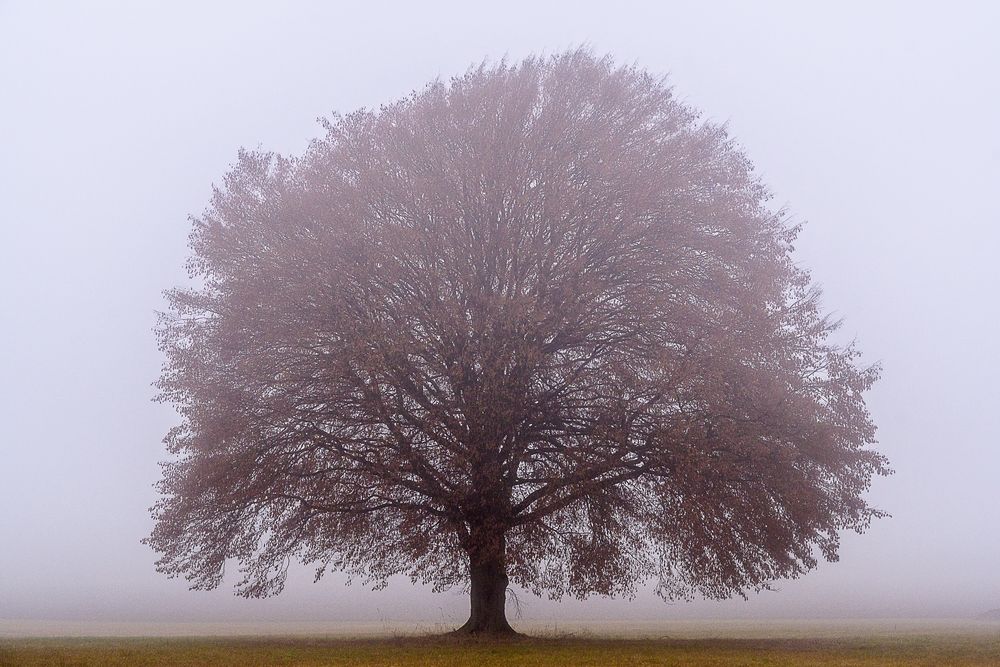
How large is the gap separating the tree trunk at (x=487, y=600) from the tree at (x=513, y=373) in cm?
6

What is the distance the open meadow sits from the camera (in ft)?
53.9

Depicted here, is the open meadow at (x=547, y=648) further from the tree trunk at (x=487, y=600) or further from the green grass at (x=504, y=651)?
the tree trunk at (x=487, y=600)

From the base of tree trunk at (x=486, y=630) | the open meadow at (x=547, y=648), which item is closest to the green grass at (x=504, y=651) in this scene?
the open meadow at (x=547, y=648)

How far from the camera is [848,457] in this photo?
71.1 feet

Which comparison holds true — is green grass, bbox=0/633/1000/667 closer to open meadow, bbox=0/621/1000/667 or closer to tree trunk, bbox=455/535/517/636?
open meadow, bbox=0/621/1000/667

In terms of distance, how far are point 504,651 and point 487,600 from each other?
442cm

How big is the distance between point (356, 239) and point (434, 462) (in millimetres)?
5715

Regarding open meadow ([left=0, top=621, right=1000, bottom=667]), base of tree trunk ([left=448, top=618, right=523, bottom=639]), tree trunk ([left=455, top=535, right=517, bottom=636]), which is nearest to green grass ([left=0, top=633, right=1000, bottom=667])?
open meadow ([left=0, top=621, right=1000, bottom=667])

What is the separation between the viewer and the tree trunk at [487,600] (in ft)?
75.1

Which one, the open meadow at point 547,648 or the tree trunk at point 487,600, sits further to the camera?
the tree trunk at point 487,600

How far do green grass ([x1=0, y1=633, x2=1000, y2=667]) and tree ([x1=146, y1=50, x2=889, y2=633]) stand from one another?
168cm

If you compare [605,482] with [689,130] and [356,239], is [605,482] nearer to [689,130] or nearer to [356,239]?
[356,239]

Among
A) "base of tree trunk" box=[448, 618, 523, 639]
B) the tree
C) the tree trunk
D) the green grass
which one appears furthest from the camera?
the tree trunk

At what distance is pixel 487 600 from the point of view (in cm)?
2311
